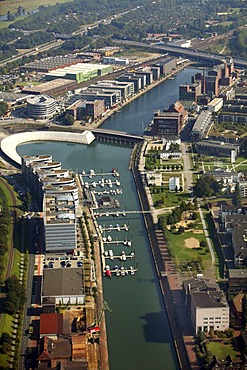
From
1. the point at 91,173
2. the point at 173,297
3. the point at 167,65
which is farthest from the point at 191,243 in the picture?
A: the point at 167,65

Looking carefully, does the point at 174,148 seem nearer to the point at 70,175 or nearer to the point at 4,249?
the point at 70,175

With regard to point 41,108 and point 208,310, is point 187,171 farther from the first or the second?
point 208,310

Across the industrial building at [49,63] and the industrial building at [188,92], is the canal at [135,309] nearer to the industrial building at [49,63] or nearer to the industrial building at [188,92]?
the industrial building at [188,92]

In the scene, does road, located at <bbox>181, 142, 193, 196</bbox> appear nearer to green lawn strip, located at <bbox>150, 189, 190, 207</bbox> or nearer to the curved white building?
green lawn strip, located at <bbox>150, 189, 190, 207</bbox>

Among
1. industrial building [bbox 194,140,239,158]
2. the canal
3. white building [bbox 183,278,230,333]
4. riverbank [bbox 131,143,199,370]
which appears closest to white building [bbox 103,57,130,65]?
industrial building [bbox 194,140,239,158]

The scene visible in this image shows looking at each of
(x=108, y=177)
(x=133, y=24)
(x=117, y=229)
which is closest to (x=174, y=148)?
(x=108, y=177)

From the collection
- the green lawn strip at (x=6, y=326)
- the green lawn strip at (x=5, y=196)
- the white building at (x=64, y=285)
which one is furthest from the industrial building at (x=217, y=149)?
the green lawn strip at (x=6, y=326)

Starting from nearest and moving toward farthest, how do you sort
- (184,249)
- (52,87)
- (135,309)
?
(135,309)
(184,249)
(52,87)
